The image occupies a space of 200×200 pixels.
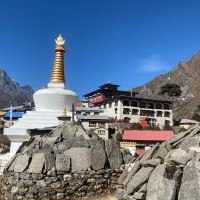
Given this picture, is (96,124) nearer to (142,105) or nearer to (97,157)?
(142,105)

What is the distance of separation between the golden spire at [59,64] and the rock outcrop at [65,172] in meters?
28.5

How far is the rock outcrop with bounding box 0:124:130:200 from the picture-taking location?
41.1ft

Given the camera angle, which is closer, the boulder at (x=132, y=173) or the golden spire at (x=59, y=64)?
the boulder at (x=132, y=173)

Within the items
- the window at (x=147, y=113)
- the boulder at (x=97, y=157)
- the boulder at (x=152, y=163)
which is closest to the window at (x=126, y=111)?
the window at (x=147, y=113)

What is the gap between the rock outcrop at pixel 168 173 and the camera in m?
8.02

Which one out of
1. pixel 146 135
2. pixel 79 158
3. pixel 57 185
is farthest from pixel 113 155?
pixel 146 135

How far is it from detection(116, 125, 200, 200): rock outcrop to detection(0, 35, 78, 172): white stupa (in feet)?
71.3

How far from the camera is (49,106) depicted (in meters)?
37.3

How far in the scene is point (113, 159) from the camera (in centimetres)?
1362

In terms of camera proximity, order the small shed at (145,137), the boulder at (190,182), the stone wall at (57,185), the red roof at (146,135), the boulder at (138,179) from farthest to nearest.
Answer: the red roof at (146,135)
the small shed at (145,137)
the stone wall at (57,185)
the boulder at (138,179)
the boulder at (190,182)

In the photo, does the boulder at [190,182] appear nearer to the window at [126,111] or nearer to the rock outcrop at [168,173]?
the rock outcrop at [168,173]

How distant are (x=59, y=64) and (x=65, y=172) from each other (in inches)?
1250

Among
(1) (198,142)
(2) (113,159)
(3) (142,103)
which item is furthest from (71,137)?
(3) (142,103)

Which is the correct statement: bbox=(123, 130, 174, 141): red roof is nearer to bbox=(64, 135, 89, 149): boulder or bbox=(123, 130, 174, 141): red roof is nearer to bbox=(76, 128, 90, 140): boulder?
bbox=(76, 128, 90, 140): boulder
